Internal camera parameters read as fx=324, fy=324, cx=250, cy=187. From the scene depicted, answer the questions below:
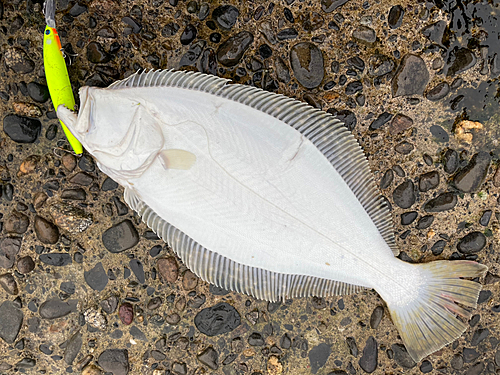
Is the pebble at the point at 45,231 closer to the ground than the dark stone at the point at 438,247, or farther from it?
closer to the ground

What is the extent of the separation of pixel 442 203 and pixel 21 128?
2.83 m

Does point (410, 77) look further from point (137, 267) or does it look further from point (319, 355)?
point (137, 267)

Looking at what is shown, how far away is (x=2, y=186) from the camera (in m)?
2.20

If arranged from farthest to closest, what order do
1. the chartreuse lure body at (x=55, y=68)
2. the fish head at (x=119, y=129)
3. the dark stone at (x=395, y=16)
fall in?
the dark stone at (x=395, y=16) → the chartreuse lure body at (x=55, y=68) → the fish head at (x=119, y=129)

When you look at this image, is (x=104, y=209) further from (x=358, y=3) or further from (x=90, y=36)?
(x=358, y=3)

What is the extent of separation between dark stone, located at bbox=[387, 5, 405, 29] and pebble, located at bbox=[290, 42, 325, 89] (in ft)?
1.59

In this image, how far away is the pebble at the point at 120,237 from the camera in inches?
85.9

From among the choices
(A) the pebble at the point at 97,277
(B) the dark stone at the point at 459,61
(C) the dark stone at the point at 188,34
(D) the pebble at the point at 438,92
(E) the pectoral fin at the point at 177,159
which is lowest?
(A) the pebble at the point at 97,277

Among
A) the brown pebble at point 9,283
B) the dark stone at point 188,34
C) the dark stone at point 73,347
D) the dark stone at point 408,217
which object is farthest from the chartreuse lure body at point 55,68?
the dark stone at point 408,217

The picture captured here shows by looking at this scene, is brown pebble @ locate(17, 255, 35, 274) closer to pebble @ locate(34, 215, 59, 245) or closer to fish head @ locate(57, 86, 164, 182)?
pebble @ locate(34, 215, 59, 245)

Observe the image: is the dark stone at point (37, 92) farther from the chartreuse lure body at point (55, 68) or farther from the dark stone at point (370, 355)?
the dark stone at point (370, 355)

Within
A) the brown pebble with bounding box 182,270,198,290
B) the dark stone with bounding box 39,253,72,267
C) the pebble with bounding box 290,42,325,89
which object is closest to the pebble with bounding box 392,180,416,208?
the pebble with bounding box 290,42,325,89

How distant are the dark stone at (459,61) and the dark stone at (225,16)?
1.40 metres

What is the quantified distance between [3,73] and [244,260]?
198 centimetres
